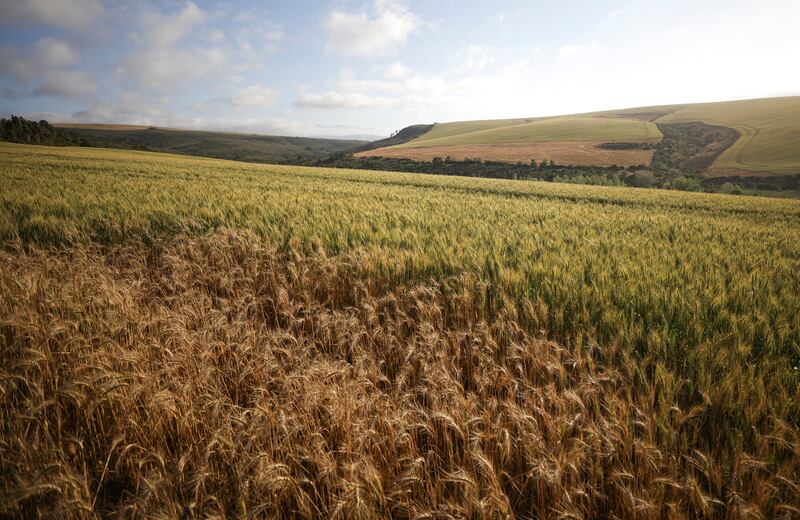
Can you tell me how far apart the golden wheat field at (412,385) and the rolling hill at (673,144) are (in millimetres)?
63444

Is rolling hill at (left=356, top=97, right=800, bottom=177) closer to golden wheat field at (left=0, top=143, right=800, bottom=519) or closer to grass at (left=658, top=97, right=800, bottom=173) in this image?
grass at (left=658, top=97, right=800, bottom=173)

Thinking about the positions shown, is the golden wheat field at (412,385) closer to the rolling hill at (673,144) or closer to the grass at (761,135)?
the rolling hill at (673,144)

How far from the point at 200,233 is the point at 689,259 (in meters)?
7.75

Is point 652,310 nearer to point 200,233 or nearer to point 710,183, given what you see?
point 200,233

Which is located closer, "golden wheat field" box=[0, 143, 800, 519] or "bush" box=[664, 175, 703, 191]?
"golden wheat field" box=[0, 143, 800, 519]

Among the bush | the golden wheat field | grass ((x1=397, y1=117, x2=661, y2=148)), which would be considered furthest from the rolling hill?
the golden wheat field

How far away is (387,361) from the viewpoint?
319 centimetres

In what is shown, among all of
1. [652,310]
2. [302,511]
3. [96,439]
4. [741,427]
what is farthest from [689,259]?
[96,439]

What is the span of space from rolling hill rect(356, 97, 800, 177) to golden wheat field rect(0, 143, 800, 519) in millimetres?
63444

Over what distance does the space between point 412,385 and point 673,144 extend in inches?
3682

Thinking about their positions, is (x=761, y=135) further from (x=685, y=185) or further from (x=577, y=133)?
(x=685, y=185)

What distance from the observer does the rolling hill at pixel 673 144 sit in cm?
5641

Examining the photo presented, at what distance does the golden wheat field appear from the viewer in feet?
5.35

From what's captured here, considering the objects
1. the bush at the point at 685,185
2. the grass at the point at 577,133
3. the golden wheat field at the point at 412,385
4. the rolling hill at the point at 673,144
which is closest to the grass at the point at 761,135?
the rolling hill at the point at 673,144
